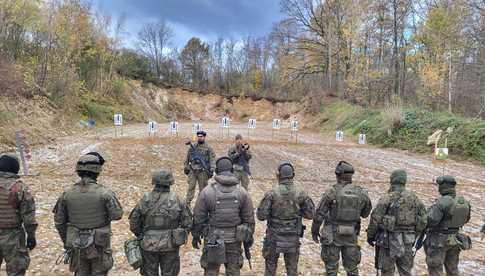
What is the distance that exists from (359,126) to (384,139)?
3.55 meters

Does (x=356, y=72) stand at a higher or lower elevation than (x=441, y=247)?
higher

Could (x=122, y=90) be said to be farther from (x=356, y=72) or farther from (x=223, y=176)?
(x=223, y=176)

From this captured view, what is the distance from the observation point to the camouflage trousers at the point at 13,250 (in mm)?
4254

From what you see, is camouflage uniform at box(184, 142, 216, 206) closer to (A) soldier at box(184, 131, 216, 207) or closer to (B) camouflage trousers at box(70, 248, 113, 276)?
(A) soldier at box(184, 131, 216, 207)

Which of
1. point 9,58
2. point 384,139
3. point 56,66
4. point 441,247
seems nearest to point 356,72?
point 384,139

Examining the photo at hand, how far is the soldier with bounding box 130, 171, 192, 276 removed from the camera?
13.8ft

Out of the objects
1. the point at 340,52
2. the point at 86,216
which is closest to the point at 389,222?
the point at 86,216

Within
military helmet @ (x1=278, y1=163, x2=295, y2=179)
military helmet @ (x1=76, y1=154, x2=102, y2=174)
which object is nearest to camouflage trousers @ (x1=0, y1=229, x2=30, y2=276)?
military helmet @ (x1=76, y1=154, x2=102, y2=174)

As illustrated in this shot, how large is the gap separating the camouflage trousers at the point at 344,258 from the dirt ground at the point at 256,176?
29.0 inches

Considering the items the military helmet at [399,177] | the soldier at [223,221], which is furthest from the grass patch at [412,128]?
the soldier at [223,221]

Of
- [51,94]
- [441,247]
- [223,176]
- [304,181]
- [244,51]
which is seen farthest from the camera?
[244,51]

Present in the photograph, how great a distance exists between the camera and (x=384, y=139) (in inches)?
873

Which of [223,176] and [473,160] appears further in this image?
[473,160]

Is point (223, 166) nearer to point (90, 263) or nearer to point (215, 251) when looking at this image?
point (215, 251)
